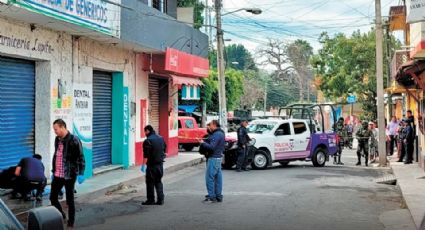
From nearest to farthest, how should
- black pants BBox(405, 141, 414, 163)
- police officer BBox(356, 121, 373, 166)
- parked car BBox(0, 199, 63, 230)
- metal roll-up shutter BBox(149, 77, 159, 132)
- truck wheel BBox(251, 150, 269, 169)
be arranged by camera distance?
parked car BBox(0, 199, 63, 230) → truck wheel BBox(251, 150, 269, 169) → black pants BBox(405, 141, 414, 163) → police officer BBox(356, 121, 373, 166) → metal roll-up shutter BBox(149, 77, 159, 132)

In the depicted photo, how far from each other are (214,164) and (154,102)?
11009 mm

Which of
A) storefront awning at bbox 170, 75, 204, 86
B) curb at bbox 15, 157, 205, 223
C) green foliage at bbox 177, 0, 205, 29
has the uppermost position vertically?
green foliage at bbox 177, 0, 205, 29

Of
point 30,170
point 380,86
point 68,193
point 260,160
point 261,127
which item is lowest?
point 260,160

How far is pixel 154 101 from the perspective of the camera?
2319 centimetres

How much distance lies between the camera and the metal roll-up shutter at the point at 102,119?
17.9 metres

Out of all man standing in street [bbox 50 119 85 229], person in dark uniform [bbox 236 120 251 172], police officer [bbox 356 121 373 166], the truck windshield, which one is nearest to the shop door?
the truck windshield

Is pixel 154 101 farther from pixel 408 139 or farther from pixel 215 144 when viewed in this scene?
pixel 215 144

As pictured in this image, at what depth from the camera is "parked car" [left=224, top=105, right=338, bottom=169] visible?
20.6 m

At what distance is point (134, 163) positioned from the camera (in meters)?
19.9

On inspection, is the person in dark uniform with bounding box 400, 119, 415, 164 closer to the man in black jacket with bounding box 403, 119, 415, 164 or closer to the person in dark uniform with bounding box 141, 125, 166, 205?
the man in black jacket with bounding box 403, 119, 415, 164

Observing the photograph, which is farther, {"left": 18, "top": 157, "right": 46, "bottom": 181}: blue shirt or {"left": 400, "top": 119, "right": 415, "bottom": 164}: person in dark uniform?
{"left": 400, "top": 119, "right": 415, "bottom": 164}: person in dark uniform

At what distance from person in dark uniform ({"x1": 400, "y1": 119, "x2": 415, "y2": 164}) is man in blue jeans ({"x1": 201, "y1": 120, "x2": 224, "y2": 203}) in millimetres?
10714

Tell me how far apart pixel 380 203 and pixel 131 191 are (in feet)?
19.0

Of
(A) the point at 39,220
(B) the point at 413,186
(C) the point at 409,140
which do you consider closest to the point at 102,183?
(B) the point at 413,186
